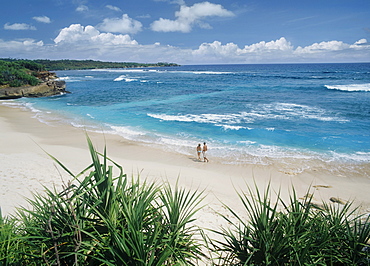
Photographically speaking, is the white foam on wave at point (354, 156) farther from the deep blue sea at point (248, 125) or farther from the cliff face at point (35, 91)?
the cliff face at point (35, 91)

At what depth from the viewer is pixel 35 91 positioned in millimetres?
41500

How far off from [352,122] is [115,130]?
21.2 metres

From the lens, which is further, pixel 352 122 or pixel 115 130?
pixel 352 122

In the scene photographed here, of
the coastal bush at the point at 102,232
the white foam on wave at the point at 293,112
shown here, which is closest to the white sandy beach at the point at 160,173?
the coastal bush at the point at 102,232

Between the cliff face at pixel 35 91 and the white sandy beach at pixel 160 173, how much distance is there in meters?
24.3

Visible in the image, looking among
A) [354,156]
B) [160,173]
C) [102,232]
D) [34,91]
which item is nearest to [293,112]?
[354,156]

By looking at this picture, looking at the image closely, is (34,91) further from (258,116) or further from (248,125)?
(248,125)

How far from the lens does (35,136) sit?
60.8ft

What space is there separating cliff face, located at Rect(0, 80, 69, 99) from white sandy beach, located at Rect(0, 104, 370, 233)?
2433 centimetres

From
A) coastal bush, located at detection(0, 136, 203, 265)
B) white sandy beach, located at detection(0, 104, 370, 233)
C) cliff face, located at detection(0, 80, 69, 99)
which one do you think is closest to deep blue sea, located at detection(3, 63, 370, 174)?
white sandy beach, located at detection(0, 104, 370, 233)

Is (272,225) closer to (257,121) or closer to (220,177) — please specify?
(220,177)

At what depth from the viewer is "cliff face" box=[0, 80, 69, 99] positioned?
38.1 m

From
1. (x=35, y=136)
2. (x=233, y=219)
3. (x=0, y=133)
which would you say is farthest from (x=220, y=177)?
(x=0, y=133)

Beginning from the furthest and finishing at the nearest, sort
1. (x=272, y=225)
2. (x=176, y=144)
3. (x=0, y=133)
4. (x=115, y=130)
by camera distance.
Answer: (x=115, y=130), (x=0, y=133), (x=176, y=144), (x=272, y=225)
